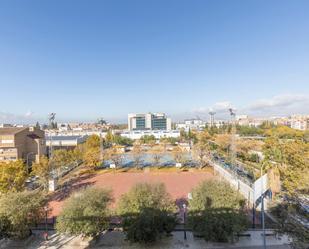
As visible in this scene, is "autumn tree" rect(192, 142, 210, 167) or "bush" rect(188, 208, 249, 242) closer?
"bush" rect(188, 208, 249, 242)

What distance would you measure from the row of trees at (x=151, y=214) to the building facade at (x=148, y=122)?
92162mm

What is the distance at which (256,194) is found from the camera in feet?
37.4

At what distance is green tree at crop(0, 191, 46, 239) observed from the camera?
10711 millimetres

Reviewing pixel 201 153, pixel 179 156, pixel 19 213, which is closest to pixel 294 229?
pixel 19 213

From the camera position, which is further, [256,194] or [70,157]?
[70,157]

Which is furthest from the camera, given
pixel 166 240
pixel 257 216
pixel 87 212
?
pixel 257 216

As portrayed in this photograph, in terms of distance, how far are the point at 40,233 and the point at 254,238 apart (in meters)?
12.6

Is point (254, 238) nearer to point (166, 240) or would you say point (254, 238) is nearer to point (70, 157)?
point (166, 240)

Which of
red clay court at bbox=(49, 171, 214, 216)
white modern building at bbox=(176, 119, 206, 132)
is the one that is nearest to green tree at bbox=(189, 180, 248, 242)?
Result: red clay court at bbox=(49, 171, 214, 216)

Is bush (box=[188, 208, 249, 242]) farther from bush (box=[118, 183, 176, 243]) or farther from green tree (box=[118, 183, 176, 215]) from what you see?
green tree (box=[118, 183, 176, 215])

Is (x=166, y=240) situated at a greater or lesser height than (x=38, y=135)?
lesser

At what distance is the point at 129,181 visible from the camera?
80.0 ft

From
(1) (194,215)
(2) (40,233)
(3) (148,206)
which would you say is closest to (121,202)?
(3) (148,206)

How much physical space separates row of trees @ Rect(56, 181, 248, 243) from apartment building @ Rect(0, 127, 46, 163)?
21.2m
